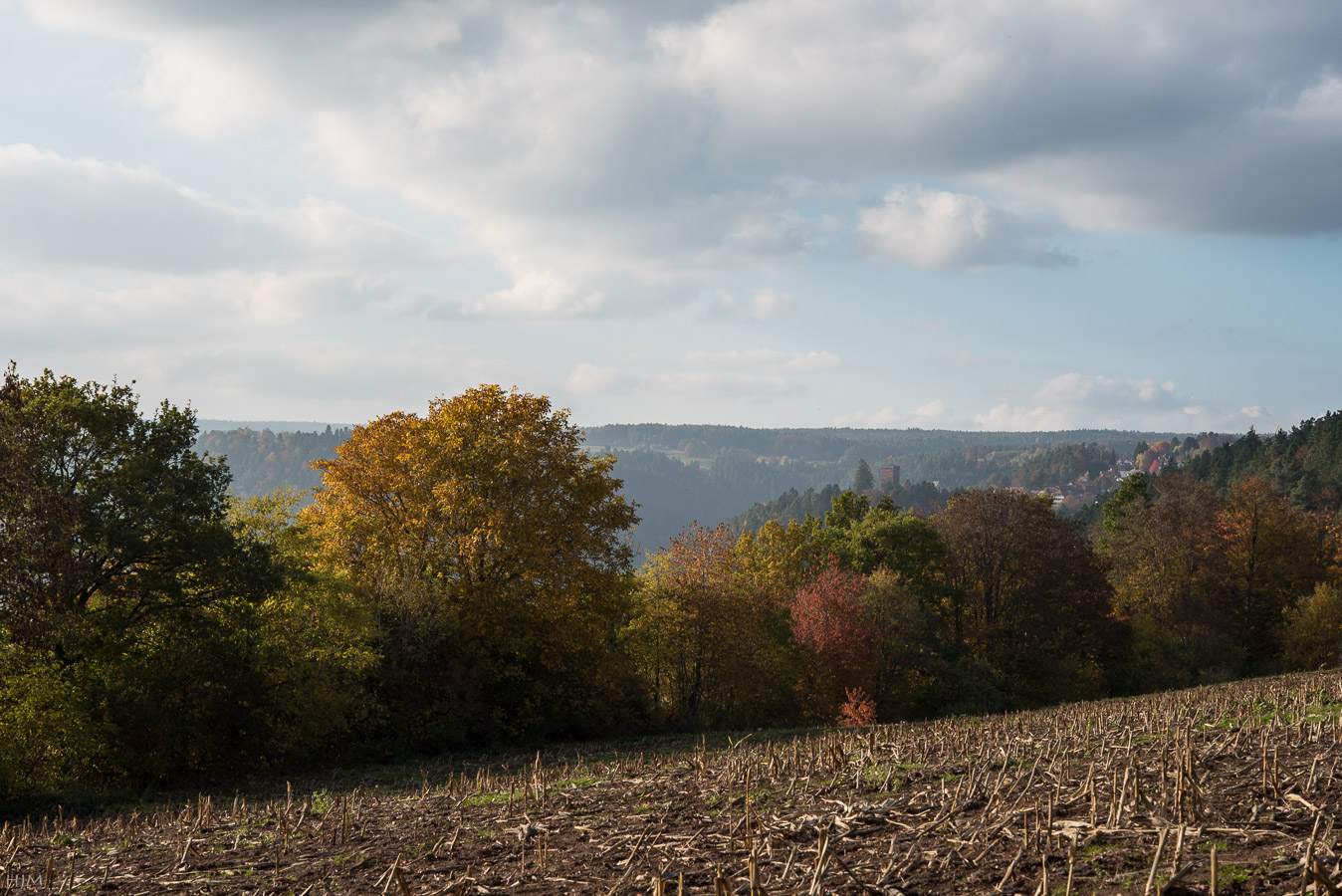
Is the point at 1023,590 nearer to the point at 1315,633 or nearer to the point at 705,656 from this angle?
the point at 1315,633

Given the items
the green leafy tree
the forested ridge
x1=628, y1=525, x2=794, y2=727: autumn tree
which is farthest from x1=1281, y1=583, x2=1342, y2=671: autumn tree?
the green leafy tree

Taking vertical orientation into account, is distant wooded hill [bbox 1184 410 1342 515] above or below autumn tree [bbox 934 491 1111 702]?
above

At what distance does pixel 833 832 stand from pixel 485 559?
2638cm

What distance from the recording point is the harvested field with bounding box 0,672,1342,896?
7.16m

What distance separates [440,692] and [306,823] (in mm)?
18060

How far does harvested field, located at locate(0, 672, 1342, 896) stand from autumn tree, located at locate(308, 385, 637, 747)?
50.7 feet

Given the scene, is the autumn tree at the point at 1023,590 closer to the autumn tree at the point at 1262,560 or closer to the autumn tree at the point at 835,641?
the autumn tree at the point at 835,641

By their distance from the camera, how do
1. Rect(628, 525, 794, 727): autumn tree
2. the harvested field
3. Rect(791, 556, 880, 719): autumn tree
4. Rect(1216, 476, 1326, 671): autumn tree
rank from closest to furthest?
1. the harvested field
2. Rect(628, 525, 794, 727): autumn tree
3. Rect(791, 556, 880, 719): autumn tree
4. Rect(1216, 476, 1326, 671): autumn tree

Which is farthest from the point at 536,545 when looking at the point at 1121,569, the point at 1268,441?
the point at 1268,441

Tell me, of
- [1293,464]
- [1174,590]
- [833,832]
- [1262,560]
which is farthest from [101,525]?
[1293,464]

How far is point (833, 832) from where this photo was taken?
8.83 meters

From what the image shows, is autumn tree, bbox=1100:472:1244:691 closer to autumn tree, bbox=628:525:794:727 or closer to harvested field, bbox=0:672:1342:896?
autumn tree, bbox=628:525:794:727

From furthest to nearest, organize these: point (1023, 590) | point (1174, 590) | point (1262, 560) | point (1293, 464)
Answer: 1. point (1293, 464)
2. point (1262, 560)
3. point (1174, 590)
4. point (1023, 590)

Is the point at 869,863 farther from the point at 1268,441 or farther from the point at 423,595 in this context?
the point at 1268,441
